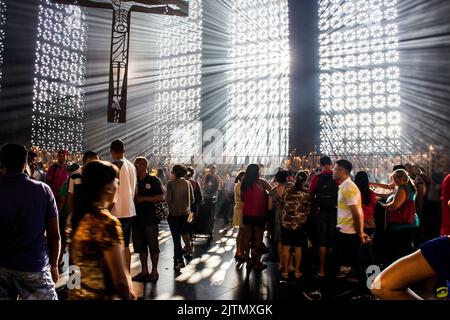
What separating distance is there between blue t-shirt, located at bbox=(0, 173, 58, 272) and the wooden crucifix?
4.89 meters

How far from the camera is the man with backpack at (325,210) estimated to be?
4469mm

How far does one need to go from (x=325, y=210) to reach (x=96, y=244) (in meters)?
3.77

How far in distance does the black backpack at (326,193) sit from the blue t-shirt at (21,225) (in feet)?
11.9

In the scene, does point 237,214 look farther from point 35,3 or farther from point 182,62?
point 182,62

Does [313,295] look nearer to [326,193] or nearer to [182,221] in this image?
[326,193]

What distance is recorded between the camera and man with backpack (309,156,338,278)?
176 inches

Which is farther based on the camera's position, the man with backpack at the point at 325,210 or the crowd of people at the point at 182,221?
the man with backpack at the point at 325,210

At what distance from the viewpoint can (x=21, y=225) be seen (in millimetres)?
1877

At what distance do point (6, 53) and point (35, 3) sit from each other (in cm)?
458

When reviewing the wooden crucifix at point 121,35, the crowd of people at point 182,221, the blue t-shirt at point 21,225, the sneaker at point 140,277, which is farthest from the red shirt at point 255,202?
the wooden crucifix at point 121,35

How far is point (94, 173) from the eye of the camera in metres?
1.48

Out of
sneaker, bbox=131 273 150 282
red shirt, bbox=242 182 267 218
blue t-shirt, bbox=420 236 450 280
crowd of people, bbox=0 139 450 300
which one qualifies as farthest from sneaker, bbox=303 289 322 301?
blue t-shirt, bbox=420 236 450 280

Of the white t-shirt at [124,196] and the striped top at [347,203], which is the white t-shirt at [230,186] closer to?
the striped top at [347,203]
